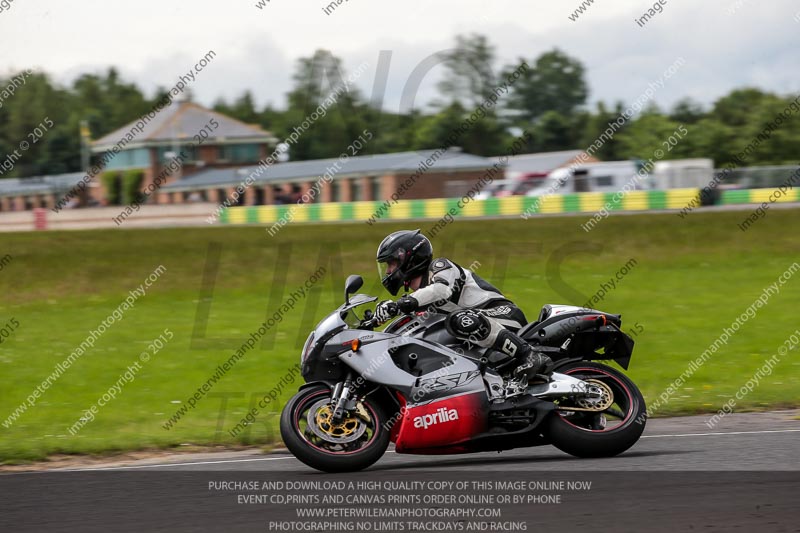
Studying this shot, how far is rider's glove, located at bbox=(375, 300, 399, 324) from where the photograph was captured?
7602 millimetres

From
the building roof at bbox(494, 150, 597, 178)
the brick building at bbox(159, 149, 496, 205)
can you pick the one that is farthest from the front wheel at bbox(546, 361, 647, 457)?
the building roof at bbox(494, 150, 597, 178)

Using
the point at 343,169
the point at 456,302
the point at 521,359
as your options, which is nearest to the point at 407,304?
the point at 456,302

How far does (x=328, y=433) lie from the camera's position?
739 cm

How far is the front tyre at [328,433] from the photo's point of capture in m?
7.34

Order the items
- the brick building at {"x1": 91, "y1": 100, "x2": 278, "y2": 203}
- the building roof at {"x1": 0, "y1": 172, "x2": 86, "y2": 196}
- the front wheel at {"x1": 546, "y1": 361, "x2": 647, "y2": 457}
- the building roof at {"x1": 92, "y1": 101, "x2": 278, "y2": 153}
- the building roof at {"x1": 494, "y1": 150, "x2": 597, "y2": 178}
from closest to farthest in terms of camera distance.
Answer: the front wheel at {"x1": 546, "y1": 361, "x2": 647, "y2": 457} → the building roof at {"x1": 494, "y1": 150, "x2": 597, "y2": 178} → the building roof at {"x1": 0, "y1": 172, "x2": 86, "y2": 196} → the brick building at {"x1": 91, "y1": 100, "x2": 278, "y2": 203} → the building roof at {"x1": 92, "y1": 101, "x2": 278, "y2": 153}

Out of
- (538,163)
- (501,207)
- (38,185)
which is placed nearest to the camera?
(501,207)

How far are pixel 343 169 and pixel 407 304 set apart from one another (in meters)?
53.1

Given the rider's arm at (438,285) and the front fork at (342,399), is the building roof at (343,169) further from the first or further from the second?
the front fork at (342,399)

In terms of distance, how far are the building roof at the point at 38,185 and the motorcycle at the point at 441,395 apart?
6102 centimetres

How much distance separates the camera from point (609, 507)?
5996mm

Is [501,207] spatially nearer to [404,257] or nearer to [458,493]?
[404,257]

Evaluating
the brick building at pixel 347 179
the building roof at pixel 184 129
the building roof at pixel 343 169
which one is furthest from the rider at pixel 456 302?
the building roof at pixel 184 129

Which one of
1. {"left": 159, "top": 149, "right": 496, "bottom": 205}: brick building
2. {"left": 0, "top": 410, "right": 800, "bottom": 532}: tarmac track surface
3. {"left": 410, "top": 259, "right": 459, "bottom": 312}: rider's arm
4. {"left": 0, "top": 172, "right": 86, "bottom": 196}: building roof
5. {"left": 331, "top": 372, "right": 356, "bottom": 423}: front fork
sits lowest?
{"left": 0, "top": 172, "right": 86, "bottom": 196}: building roof

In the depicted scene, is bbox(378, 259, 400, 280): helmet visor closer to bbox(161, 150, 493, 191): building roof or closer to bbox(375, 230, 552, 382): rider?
bbox(375, 230, 552, 382): rider
